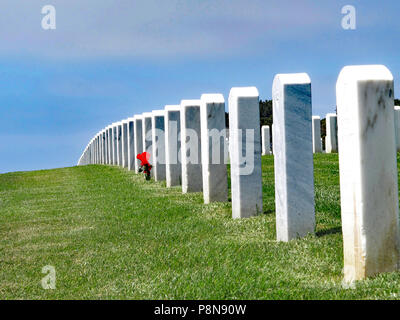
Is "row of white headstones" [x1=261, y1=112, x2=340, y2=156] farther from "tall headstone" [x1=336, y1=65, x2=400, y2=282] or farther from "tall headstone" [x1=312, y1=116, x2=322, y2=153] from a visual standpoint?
"tall headstone" [x1=336, y1=65, x2=400, y2=282]

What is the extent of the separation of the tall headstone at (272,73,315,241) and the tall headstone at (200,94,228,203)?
3190mm

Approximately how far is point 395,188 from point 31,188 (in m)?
14.8

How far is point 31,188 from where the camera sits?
59.7ft

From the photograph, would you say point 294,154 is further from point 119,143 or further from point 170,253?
point 119,143

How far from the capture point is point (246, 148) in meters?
8.84

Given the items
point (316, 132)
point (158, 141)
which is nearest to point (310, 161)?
point (158, 141)

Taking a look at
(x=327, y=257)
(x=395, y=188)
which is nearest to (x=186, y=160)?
(x=327, y=257)

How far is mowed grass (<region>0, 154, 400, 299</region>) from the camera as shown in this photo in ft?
17.8

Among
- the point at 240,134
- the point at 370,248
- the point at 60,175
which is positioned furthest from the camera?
the point at 60,175

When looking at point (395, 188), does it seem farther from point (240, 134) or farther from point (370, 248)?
point (240, 134)

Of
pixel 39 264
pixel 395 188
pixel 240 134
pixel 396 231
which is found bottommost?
pixel 39 264

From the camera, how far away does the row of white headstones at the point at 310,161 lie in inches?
208

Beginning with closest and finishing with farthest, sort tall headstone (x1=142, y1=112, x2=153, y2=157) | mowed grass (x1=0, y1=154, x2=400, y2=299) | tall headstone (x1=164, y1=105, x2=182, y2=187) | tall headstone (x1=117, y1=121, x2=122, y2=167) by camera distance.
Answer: mowed grass (x1=0, y1=154, x2=400, y2=299), tall headstone (x1=164, y1=105, x2=182, y2=187), tall headstone (x1=142, y1=112, x2=153, y2=157), tall headstone (x1=117, y1=121, x2=122, y2=167)

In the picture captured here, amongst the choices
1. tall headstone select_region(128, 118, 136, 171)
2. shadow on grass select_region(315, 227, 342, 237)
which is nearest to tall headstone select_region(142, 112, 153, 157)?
tall headstone select_region(128, 118, 136, 171)
